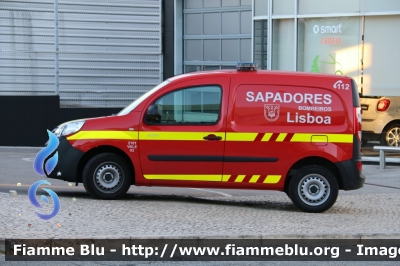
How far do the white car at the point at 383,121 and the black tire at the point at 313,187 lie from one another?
7.61 m

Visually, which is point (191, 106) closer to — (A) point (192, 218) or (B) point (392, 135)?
(A) point (192, 218)

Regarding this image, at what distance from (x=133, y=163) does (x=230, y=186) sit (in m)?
1.40

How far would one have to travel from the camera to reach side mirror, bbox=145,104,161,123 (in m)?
10.4

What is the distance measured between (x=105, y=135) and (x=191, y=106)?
128 centimetres

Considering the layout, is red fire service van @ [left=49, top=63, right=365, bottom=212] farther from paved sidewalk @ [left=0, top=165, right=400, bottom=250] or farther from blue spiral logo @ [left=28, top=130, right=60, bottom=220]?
paved sidewalk @ [left=0, top=165, right=400, bottom=250]

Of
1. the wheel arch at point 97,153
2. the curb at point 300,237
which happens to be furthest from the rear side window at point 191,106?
the curb at point 300,237

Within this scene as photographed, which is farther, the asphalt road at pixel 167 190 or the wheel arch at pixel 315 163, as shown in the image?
the wheel arch at pixel 315 163

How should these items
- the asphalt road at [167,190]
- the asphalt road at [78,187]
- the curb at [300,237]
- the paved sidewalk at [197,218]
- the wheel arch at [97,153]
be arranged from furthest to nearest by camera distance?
the asphalt road at [78,187], the wheel arch at [97,153], the paved sidewalk at [197,218], the curb at [300,237], the asphalt road at [167,190]

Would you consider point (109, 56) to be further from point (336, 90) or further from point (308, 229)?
point (308, 229)

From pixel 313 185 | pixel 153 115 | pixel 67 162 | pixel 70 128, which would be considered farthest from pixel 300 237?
pixel 70 128

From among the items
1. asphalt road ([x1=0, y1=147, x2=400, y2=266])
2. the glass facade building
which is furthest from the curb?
the glass facade building

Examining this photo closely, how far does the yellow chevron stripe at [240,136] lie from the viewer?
10.3 m

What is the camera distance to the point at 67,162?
34.5 feet

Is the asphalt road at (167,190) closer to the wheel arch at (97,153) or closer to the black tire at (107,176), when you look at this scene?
the black tire at (107,176)
